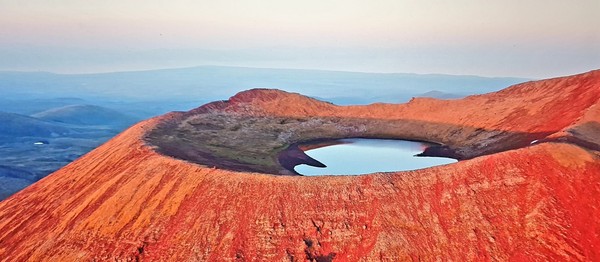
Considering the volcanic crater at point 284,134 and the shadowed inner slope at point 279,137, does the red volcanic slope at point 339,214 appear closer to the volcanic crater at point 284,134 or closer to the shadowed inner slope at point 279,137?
the shadowed inner slope at point 279,137

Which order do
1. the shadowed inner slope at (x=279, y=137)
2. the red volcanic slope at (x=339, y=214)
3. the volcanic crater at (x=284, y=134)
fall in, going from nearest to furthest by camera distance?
1. the red volcanic slope at (x=339, y=214)
2. the shadowed inner slope at (x=279, y=137)
3. the volcanic crater at (x=284, y=134)

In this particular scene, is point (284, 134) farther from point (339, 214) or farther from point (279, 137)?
point (339, 214)

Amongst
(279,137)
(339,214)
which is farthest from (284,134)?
(339,214)

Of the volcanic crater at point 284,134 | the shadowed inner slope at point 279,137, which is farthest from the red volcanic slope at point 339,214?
the volcanic crater at point 284,134

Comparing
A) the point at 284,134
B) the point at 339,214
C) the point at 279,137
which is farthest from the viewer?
the point at 284,134

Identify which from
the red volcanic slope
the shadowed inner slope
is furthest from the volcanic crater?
the red volcanic slope

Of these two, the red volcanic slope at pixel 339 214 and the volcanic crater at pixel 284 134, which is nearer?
the red volcanic slope at pixel 339 214

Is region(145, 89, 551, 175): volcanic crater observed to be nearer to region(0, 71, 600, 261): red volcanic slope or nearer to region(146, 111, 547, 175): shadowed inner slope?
region(146, 111, 547, 175): shadowed inner slope

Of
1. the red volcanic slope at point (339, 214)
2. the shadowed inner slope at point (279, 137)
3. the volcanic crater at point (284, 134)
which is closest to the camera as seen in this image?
the red volcanic slope at point (339, 214)

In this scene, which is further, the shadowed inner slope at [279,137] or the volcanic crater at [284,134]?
the volcanic crater at [284,134]
